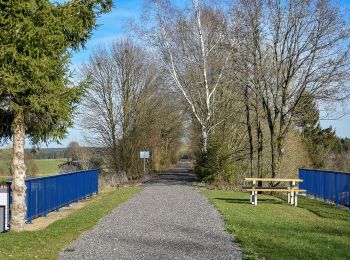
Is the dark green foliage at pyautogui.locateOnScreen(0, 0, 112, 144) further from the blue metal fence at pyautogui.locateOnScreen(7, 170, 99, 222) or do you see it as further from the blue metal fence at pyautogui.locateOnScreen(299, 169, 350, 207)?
the blue metal fence at pyautogui.locateOnScreen(299, 169, 350, 207)

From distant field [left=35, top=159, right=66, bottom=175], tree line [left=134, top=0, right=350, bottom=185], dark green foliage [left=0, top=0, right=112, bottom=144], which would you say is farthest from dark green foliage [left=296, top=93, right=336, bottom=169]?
distant field [left=35, top=159, right=66, bottom=175]

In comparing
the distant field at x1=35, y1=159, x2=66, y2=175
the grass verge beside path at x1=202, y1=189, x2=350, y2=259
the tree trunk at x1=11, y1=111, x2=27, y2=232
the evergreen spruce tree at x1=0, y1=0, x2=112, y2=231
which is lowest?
the distant field at x1=35, y1=159, x2=66, y2=175

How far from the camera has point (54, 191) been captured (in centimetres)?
1728

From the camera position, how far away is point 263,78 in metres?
25.6

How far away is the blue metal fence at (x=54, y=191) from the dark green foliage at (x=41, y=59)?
2.72 metres

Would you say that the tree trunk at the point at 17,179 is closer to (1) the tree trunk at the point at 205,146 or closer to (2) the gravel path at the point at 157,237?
(2) the gravel path at the point at 157,237

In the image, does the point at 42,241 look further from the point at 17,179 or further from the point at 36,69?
the point at 36,69

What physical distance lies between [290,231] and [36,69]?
21.4ft

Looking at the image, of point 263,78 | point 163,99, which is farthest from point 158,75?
point 263,78

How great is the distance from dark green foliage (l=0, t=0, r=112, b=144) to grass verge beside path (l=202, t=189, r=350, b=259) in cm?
486

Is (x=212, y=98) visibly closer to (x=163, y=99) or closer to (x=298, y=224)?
(x=163, y=99)

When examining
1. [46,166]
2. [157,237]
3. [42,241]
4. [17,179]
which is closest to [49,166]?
[46,166]

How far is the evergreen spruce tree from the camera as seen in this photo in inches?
405

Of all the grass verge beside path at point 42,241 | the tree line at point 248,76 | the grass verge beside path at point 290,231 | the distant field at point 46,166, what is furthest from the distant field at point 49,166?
the grass verge beside path at point 42,241
